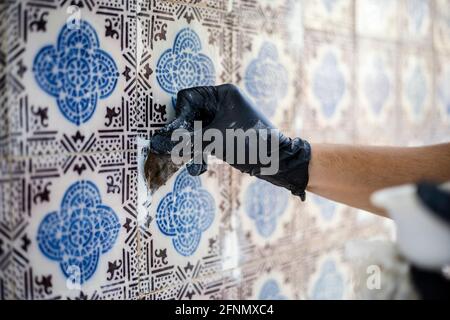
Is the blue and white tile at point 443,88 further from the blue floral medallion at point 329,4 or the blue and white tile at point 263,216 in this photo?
the blue and white tile at point 263,216

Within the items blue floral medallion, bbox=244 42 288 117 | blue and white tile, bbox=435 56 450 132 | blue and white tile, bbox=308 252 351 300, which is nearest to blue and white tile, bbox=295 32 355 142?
blue floral medallion, bbox=244 42 288 117

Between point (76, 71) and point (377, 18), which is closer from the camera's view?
A: point (76, 71)

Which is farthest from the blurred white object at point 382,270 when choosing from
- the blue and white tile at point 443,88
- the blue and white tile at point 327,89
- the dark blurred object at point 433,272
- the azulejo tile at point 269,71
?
the blue and white tile at point 443,88

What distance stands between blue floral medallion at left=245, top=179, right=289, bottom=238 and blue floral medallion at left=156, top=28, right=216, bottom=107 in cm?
35

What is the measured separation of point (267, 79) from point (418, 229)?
780 millimetres

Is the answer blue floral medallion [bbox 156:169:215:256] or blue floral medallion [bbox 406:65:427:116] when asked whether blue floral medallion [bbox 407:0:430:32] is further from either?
blue floral medallion [bbox 156:169:215:256]

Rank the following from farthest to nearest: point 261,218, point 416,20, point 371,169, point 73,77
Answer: point 416,20 → point 261,218 → point 371,169 → point 73,77

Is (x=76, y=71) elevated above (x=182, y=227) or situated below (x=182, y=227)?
above

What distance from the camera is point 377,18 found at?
164cm

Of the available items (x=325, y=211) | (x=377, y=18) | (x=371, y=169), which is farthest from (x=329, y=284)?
(x=377, y=18)

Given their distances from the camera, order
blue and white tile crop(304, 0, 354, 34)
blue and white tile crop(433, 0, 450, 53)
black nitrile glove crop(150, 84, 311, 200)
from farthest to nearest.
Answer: blue and white tile crop(433, 0, 450, 53)
blue and white tile crop(304, 0, 354, 34)
black nitrile glove crop(150, 84, 311, 200)

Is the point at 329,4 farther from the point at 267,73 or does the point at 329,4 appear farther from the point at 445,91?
the point at 445,91

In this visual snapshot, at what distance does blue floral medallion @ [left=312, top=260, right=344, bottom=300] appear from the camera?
148 cm
